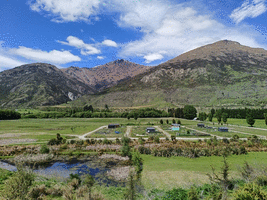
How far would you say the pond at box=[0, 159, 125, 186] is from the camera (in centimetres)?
2050

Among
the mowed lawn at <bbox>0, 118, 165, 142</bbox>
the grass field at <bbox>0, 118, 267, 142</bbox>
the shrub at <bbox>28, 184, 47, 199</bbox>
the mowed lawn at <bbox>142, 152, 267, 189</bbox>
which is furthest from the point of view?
the grass field at <bbox>0, 118, 267, 142</bbox>

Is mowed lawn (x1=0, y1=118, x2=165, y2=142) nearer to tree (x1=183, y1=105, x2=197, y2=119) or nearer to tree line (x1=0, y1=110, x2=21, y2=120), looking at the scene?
tree line (x1=0, y1=110, x2=21, y2=120)

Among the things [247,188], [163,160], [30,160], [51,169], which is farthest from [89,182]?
[30,160]

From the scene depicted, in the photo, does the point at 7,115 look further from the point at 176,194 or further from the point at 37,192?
the point at 176,194

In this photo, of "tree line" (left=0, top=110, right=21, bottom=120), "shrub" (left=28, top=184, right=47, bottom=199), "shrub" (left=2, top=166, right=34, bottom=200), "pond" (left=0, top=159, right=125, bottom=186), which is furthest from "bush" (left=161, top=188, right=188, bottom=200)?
"tree line" (left=0, top=110, right=21, bottom=120)

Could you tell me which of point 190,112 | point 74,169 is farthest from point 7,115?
point 190,112

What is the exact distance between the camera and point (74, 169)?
24.5 meters

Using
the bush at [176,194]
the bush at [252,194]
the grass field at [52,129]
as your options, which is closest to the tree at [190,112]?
the grass field at [52,129]

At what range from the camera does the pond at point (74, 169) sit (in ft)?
67.3

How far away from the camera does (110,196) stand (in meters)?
15.3

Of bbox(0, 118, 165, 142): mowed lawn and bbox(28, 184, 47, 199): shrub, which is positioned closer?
bbox(28, 184, 47, 199): shrub

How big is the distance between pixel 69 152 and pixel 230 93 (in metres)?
201

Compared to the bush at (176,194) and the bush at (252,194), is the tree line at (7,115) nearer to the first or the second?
the bush at (176,194)

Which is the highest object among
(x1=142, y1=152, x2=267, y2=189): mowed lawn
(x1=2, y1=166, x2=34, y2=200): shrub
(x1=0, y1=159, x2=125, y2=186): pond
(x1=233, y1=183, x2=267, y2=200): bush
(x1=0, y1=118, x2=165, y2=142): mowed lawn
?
(x1=233, y1=183, x2=267, y2=200): bush
